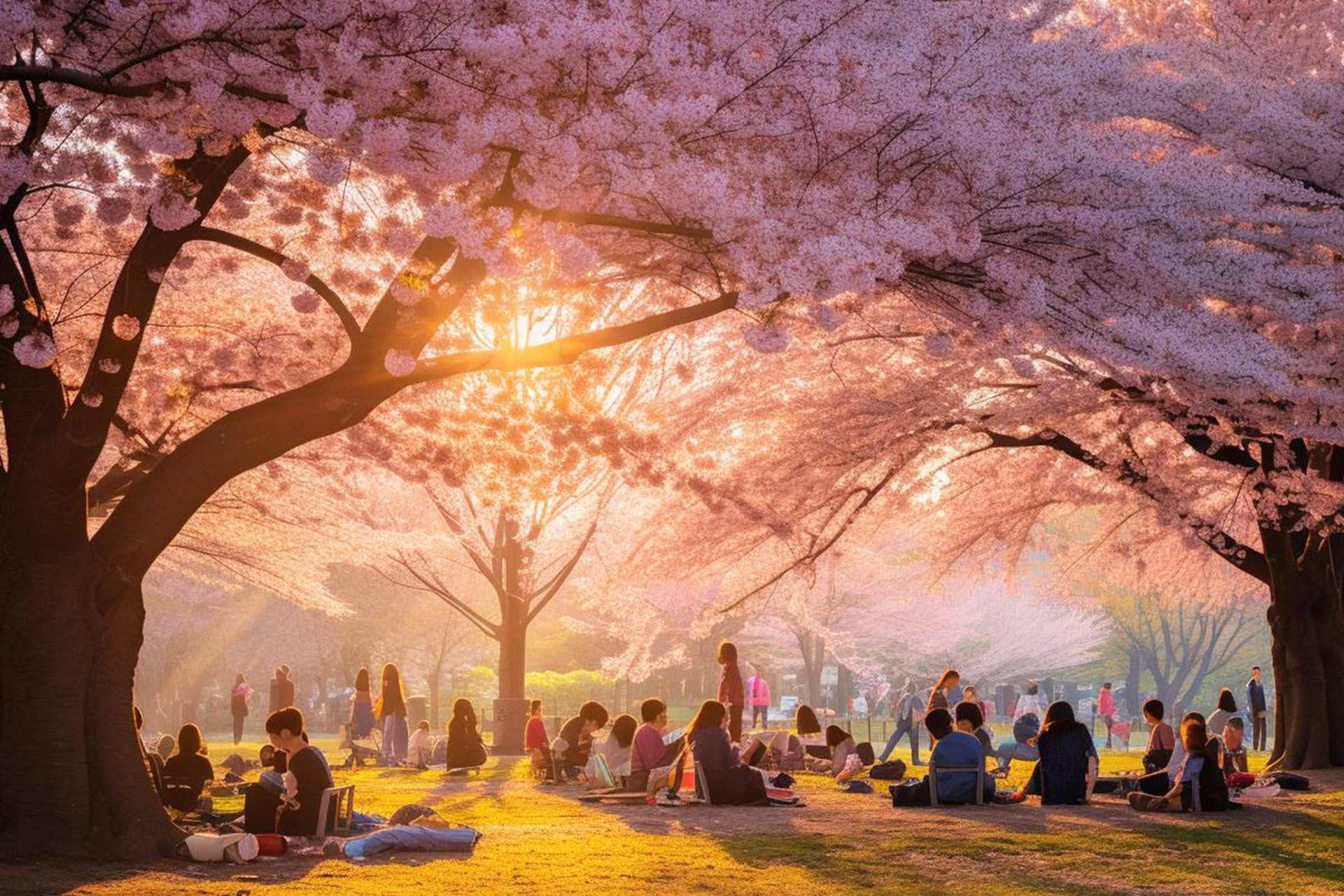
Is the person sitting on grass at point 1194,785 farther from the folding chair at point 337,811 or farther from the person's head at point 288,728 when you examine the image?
the person's head at point 288,728

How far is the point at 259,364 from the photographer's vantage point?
1730cm

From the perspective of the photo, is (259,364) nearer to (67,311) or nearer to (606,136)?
(67,311)

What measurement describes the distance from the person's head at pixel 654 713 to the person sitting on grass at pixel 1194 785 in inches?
210

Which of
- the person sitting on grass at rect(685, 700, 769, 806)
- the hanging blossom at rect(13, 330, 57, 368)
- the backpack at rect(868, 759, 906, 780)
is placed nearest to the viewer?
the hanging blossom at rect(13, 330, 57, 368)

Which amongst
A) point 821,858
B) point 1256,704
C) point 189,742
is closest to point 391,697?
point 189,742

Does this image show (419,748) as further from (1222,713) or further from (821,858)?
(821,858)

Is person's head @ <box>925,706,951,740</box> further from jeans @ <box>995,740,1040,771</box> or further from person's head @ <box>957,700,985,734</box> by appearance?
jeans @ <box>995,740,1040,771</box>

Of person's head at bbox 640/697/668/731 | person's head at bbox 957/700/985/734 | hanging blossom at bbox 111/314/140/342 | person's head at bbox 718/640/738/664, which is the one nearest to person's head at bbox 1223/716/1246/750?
person's head at bbox 957/700/985/734

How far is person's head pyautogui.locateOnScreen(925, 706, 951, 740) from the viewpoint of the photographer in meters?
16.5

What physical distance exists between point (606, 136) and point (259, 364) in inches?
349

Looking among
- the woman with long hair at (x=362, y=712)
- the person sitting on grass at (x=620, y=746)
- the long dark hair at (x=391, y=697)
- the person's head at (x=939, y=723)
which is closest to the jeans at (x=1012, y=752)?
the person sitting on grass at (x=620, y=746)

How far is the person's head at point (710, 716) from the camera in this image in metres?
16.2

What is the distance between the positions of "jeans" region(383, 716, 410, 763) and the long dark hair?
192 mm

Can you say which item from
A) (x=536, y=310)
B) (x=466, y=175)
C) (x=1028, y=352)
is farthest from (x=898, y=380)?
(x=466, y=175)
